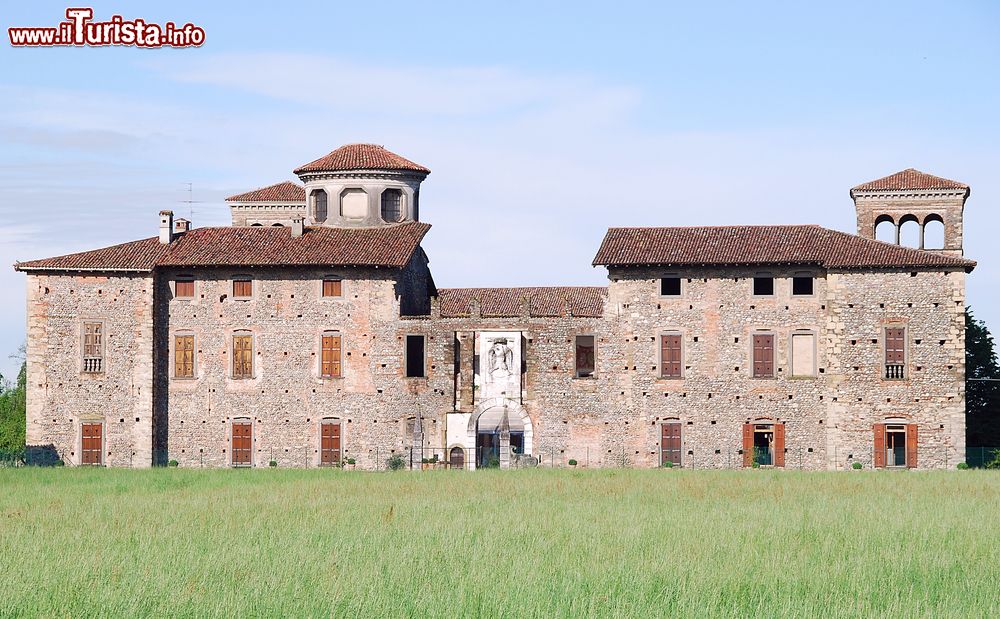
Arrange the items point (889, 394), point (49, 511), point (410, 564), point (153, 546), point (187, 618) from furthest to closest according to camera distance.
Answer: point (889, 394) < point (49, 511) < point (153, 546) < point (410, 564) < point (187, 618)

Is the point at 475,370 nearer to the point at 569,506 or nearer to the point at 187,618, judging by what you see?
the point at 569,506

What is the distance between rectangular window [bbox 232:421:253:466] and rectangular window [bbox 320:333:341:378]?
2.72 metres

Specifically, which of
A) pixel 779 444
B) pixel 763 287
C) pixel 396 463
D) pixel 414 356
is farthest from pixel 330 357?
pixel 779 444

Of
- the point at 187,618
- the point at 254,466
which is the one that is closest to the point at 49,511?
the point at 187,618

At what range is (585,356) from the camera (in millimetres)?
46656

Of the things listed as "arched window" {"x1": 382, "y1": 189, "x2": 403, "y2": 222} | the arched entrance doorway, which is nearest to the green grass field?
the arched entrance doorway

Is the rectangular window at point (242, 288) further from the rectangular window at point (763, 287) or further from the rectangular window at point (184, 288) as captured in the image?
the rectangular window at point (763, 287)

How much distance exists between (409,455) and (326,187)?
9623 millimetres

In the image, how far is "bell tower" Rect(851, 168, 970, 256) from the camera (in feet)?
157

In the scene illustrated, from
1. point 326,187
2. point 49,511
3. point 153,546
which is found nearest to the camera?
point 153,546

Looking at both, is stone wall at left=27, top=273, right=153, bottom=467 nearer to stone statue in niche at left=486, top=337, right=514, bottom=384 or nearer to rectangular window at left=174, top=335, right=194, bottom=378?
rectangular window at left=174, top=335, right=194, bottom=378

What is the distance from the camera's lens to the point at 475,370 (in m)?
45.6

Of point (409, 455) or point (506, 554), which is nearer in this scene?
point (506, 554)

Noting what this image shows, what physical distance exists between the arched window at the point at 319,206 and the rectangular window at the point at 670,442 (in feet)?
42.9
